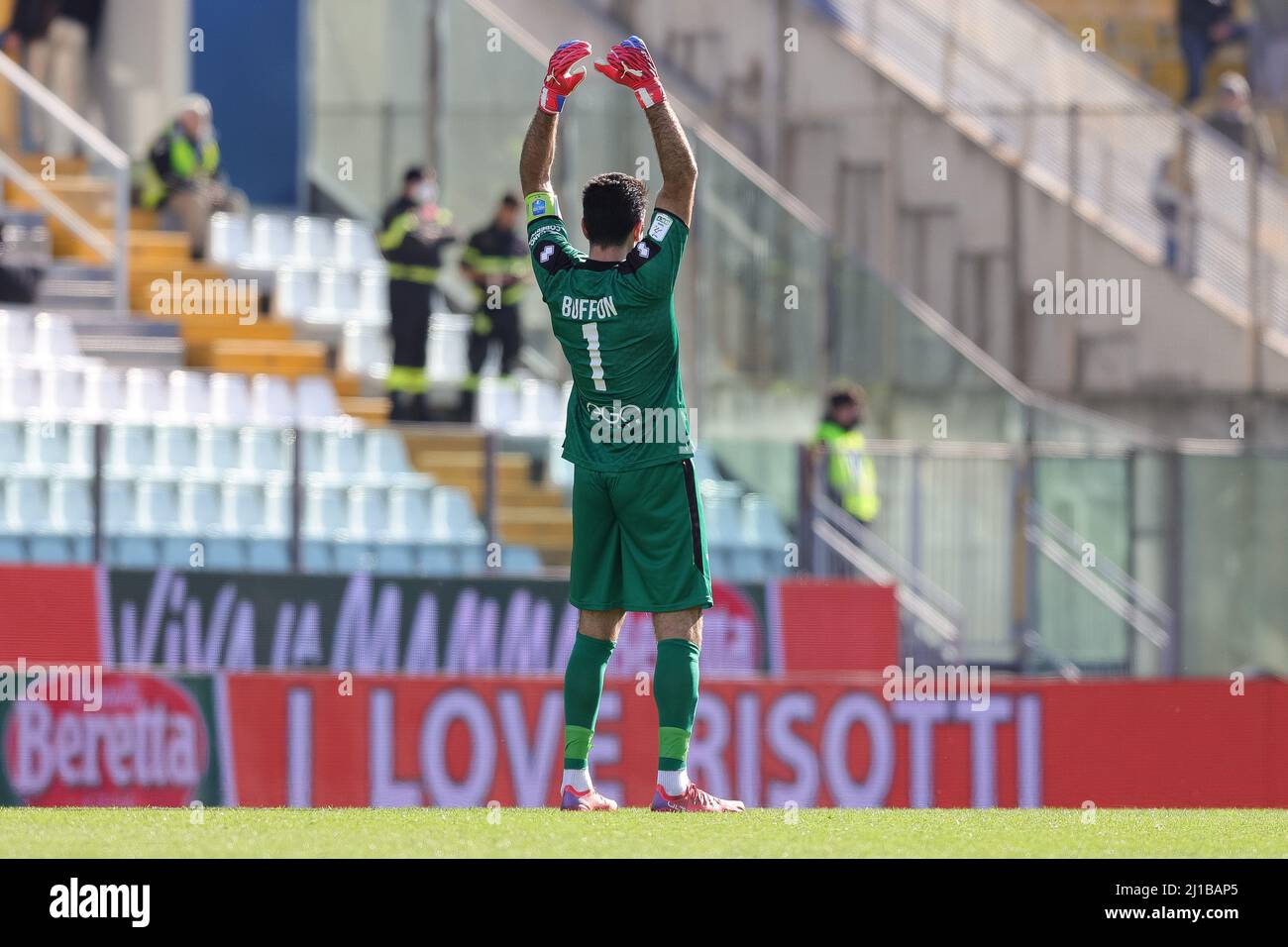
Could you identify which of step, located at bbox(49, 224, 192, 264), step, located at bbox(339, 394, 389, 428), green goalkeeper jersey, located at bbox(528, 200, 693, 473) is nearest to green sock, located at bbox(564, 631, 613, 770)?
green goalkeeper jersey, located at bbox(528, 200, 693, 473)

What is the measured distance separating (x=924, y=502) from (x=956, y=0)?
21.4 feet

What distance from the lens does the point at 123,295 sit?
57.8 feet

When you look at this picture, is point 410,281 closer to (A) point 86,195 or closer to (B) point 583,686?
(A) point 86,195

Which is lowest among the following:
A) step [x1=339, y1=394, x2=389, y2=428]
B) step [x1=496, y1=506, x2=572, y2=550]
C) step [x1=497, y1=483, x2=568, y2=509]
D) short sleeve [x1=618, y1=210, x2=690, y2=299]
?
step [x1=496, y1=506, x2=572, y2=550]

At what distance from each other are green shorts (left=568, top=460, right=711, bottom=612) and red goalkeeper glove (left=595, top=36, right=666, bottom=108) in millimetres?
1141

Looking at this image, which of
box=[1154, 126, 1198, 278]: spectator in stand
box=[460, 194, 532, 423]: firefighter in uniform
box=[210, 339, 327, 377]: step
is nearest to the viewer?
box=[460, 194, 532, 423]: firefighter in uniform

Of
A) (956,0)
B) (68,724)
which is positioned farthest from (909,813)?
(956,0)

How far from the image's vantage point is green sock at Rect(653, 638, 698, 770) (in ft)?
25.3

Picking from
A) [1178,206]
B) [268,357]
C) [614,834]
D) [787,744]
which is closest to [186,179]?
[268,357]

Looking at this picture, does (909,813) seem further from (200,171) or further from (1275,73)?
(1275,73)

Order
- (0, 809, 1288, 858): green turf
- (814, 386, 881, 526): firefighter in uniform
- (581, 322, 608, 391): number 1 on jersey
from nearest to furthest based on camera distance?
1. (0, 809, 1288, 858): green turf
2. (581, 322, 608, 391): number 1 on jersey
3. (814, 386, 881, 526): firefighter in uniform

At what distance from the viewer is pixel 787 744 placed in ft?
41.3

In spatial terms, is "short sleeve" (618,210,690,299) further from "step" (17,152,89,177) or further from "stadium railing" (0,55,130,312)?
"step" (17,152,89,177)

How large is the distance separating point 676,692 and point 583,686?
31 cm
